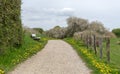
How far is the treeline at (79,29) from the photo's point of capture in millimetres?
54412

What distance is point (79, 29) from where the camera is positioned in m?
60.0

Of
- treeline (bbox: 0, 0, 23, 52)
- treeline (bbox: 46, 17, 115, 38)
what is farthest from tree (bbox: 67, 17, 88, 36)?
treeline (bbox: 0, 0, 23, 52)

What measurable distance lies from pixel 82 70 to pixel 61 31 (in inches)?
1962

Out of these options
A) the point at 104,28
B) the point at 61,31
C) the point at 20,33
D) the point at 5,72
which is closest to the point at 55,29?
the point at 61,31

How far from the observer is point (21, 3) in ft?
83.9

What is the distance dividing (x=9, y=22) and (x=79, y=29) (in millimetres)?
39220

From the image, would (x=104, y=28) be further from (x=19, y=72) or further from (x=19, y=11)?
(x=19, y=72)

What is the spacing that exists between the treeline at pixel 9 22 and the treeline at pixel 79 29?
26.9 meters

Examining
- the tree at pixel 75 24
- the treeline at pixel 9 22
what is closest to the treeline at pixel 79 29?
the tree at pixel 75 24

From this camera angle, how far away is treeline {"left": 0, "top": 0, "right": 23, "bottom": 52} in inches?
774

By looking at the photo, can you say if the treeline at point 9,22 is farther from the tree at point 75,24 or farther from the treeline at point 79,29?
the tree at point 75,24

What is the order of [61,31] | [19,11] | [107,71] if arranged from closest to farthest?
[107,71] → [19,11] → [61,31]

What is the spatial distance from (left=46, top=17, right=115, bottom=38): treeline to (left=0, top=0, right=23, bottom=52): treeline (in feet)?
88.2

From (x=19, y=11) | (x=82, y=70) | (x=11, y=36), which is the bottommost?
(x=82, y=70)
